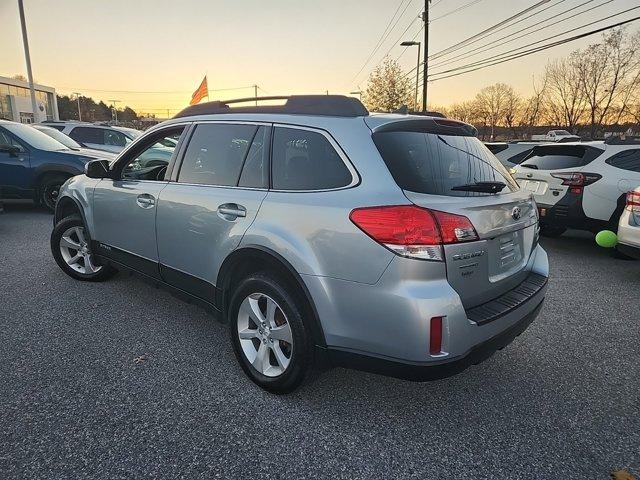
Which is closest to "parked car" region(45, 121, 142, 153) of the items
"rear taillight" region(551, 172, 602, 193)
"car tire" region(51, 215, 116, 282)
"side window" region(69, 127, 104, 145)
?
"side window" region(69, 127, 104, 145)

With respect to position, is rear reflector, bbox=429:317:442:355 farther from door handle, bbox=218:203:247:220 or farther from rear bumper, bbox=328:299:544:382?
door handle, bbox=218:203:247:220

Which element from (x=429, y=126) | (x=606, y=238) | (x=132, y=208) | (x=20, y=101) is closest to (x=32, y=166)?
(x=132, y=208)

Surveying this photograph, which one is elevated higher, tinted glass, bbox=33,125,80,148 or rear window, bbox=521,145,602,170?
tinted glass, bbox=33,125,80,148

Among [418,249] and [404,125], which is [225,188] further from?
[418,249]

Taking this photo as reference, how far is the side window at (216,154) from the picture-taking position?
3033 millimetres

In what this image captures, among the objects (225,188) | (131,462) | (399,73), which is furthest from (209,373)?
(399,73)

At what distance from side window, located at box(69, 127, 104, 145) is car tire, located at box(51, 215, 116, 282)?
30.0 feet

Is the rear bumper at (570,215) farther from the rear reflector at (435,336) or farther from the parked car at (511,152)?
the rear reflector at (435,336)

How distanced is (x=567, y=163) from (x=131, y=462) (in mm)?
6687

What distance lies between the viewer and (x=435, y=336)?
7.01 ft

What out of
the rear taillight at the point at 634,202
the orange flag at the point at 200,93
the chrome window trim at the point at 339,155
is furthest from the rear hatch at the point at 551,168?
the orange flag at the point at 200,93

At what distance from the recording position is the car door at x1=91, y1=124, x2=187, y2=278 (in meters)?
3.63

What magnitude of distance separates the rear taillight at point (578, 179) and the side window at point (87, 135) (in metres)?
12.0

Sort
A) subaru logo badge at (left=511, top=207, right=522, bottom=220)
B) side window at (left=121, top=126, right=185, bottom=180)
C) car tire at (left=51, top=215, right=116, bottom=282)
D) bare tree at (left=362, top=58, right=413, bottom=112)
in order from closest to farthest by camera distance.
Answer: subaru logo badge at (left=511, top=207, right=522, bottom=220), side window at (left=121, top=126, right=185, bottom=180), car tire at (left=51, top=215, right=116, bottom=282), bare tree at (left=362, top=58, right=413, bottom=112)
